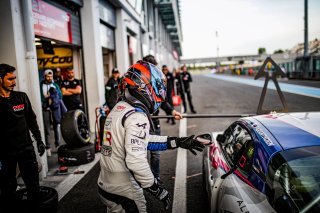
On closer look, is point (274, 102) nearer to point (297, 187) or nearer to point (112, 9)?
point (297, 187)

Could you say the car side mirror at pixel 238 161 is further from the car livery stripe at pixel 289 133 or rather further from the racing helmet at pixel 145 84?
the racing helmet at pixel 145 84

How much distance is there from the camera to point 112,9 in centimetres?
1145

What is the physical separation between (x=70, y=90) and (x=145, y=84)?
5280 mm

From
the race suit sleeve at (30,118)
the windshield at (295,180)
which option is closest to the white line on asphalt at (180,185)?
the windshield at (295,180)

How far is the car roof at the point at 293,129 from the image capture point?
2154 millimetres

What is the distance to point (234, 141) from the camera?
3131mm

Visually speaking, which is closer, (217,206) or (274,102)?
(217,206)

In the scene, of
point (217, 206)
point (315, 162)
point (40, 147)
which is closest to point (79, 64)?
point (40, 147)

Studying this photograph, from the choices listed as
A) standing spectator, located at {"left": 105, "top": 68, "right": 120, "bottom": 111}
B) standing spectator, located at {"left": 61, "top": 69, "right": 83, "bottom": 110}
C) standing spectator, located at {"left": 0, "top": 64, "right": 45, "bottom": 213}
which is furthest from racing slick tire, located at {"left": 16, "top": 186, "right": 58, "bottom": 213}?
standing spectator, located at {"left": 61, "top": 69, "right": 83, "bottom": 110}

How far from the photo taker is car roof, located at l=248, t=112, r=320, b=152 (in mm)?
2154

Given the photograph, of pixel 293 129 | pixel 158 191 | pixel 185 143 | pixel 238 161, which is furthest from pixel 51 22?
pixel 293 129

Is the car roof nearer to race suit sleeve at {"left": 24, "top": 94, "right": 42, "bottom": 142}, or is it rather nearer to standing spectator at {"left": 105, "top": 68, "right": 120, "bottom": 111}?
race suit sleeve at {"left": 24, "top": 94, "right": 42, "bottom": 142}

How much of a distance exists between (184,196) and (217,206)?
50.5 inches

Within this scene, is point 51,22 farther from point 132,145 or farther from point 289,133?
point 289,133
